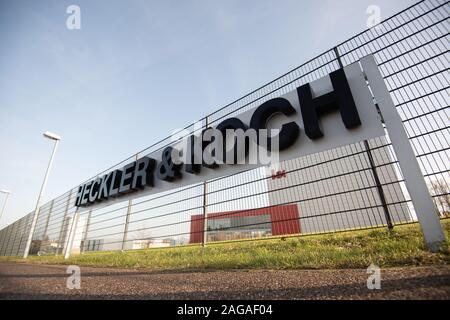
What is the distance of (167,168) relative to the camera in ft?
21.5

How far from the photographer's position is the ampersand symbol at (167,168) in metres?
6.39

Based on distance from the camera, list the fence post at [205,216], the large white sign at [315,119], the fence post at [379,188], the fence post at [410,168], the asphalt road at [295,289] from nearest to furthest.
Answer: the asphalt road at [295,289] < the fence post at [410,168] < the fence post at [379,188] < the large white sign at [315,119] < the fence post at [205,216]

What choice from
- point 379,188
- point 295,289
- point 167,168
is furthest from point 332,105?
point 167,168

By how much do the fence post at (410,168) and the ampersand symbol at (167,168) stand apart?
5087mm

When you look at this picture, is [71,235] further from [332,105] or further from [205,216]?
[332,105]

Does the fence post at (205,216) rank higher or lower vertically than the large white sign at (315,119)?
lower

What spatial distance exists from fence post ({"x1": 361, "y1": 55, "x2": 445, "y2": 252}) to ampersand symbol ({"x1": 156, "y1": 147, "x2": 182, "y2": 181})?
16.7ft

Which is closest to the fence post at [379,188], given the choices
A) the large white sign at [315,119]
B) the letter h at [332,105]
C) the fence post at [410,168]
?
the large white sign at [315,119]

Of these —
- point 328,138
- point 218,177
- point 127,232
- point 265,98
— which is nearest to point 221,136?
point 218,177

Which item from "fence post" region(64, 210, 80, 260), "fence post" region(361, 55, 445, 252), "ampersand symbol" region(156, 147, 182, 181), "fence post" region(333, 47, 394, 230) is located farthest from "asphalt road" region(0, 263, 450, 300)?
"fence post" region(64, 210, 80, 260)

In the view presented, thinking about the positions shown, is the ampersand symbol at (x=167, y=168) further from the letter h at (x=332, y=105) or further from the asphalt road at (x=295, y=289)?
the asphalt road at (x=295, y=289)

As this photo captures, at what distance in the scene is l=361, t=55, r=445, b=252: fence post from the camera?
2379 mm

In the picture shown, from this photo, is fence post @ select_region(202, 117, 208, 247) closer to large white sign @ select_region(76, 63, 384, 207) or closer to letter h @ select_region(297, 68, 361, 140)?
large white sign @ select_region(76, 63, 384, 207)

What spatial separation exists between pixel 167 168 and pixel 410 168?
5.72 metres
